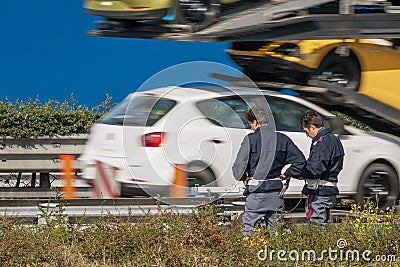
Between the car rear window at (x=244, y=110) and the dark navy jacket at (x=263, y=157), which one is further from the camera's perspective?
the car rear window at (x=244, y=110)

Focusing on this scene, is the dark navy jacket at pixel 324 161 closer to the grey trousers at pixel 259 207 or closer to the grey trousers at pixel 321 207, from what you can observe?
the grey trousers at pixel 321 207

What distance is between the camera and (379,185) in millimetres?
12531

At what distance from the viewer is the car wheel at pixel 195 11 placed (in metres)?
11.8

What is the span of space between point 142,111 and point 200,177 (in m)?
1.43

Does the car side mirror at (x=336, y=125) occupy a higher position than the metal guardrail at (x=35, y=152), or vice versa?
the car side mirror at (x=336, y=125)

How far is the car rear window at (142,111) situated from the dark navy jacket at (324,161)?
2288 millimetres

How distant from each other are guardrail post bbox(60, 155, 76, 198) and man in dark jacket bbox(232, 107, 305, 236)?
5140 millimetres

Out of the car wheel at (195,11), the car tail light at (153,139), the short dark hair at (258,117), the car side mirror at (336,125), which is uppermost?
the car wheel at (195,11)

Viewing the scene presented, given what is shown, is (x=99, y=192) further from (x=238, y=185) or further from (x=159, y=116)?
(x=238, y=185)

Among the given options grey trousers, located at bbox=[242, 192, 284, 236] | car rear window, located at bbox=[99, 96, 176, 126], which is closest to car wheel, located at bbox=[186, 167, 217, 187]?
car rear window, located at bbox=[99, 96, 176, 126]

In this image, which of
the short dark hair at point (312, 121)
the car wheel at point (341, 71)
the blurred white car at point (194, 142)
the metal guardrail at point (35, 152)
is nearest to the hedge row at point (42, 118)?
the metal guardrail at point (35, 152)

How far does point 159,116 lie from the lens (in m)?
11.2

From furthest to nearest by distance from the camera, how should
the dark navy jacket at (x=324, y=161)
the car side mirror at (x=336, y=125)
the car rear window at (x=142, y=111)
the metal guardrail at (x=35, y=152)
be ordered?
1. the metal guardrail at (x=35, y=152)
2. the car side mirror at (x=336, y=125)
3. the car rear window at (x=142, y=111)
4. the dark navy jacket at (x=324, y=161)

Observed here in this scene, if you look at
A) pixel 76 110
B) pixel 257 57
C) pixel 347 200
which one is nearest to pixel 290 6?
pixel 257 57
